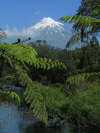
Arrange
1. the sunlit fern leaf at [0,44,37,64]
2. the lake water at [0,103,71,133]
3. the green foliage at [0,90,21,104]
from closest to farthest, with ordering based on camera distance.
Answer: the sunlit fern leaf at [0,44,37,64]
the green foliage at [0,90,21,104]
the lake water at [0,103,71,133]

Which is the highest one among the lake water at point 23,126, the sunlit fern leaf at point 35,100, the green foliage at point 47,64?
the green foliage at point 47,64

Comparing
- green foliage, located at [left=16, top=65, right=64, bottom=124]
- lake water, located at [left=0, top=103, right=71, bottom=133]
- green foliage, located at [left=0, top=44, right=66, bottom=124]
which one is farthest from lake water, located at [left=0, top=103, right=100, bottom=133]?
green foliage, located at [left=16, top=65, right=64, bottom=124]

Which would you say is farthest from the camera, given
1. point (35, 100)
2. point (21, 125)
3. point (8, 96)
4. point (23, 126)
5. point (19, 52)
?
point (21, 125)

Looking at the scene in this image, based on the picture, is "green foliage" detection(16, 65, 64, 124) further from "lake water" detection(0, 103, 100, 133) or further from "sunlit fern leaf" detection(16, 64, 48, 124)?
"lake water" detection(0, 103, 100, 133)

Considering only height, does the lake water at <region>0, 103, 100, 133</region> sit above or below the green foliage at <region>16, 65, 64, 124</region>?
below

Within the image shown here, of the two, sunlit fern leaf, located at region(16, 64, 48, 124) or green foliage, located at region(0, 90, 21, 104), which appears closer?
sunlit fern leaf, located at region(16, 64, 48, 124)

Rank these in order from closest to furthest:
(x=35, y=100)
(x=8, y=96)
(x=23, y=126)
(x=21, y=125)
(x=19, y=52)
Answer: (x=35, y=100) → (x=19, y=52) → (x=8, y=96) → (x=23, y=126) → (x=21, y=125)

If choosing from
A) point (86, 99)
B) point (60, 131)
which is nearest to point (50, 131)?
point (60, 131)

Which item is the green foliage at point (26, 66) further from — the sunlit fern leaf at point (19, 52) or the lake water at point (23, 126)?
the lake water at point (23, 126)

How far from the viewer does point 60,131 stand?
112ft

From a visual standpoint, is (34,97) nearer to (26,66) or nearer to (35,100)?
(35,100)

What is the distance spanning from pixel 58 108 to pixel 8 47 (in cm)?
3171

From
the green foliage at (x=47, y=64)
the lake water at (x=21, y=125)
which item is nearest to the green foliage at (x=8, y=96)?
the green foliage at (x=47, y=64)

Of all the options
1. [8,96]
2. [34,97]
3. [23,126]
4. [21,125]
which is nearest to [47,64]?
[8,96]
